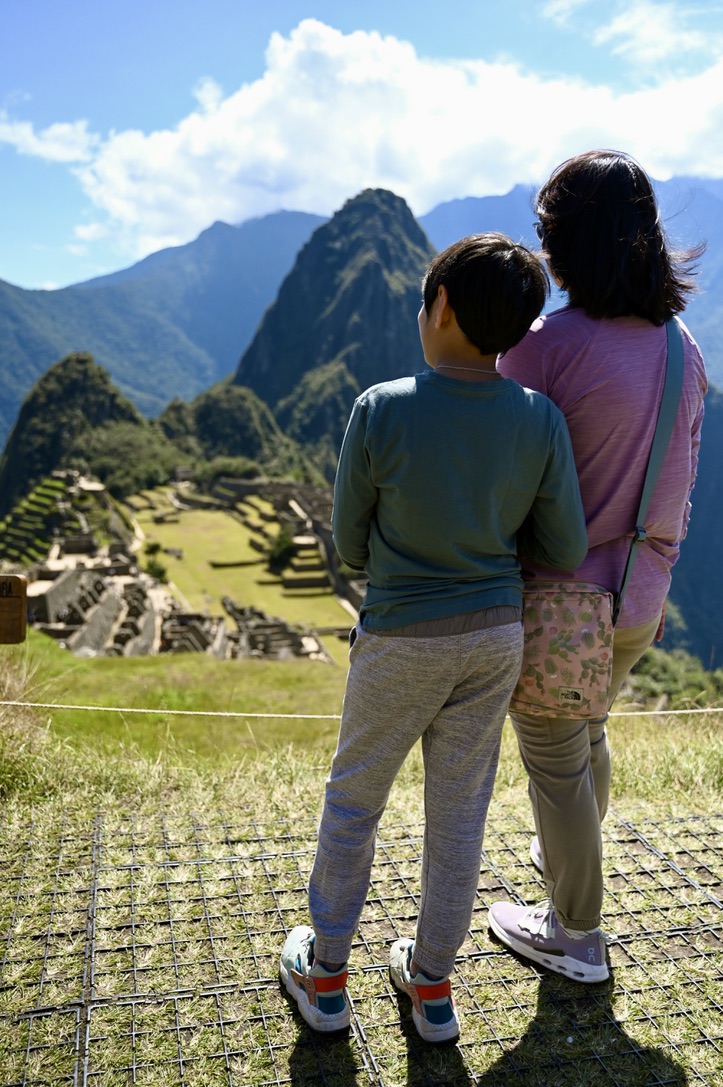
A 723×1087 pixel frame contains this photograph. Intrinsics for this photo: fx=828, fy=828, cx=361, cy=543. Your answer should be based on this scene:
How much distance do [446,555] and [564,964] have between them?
0.95m

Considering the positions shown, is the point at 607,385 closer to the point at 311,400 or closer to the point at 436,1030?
the point at 436,1030

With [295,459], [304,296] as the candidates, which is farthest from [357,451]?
[304,296]

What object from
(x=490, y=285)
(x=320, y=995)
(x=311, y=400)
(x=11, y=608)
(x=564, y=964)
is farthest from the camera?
(x=311, y=400)

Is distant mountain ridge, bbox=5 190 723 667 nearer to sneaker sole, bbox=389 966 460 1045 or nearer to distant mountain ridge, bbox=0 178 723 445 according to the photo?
distant mountain ridge, bbox=0 178 723 445

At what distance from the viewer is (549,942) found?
168 centimetres

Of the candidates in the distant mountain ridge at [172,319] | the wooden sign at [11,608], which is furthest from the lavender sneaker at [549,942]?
the distant mountain ridge at [172,319]

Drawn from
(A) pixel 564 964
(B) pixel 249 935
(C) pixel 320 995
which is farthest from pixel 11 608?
(A) pixel 564 964

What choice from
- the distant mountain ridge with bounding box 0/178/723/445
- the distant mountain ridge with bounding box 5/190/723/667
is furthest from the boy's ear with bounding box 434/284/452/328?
the distant mountain ridge with bounding box 0/178/723/445

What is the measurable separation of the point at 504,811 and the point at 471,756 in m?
1.10

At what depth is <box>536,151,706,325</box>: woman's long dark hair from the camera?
1.38 metres

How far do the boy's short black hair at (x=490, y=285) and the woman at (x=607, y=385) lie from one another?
168 mm

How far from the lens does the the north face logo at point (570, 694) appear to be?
139cm

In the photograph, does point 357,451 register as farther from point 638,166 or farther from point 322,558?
point 322,558

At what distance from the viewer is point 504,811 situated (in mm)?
2359
